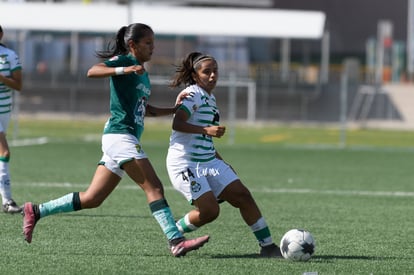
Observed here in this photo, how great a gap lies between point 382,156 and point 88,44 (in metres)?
22.2

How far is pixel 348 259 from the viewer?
9273mm

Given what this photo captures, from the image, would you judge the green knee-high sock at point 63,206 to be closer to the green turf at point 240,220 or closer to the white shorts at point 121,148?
the green turf at point 240,220

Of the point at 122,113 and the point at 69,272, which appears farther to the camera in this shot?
the point at 122,113

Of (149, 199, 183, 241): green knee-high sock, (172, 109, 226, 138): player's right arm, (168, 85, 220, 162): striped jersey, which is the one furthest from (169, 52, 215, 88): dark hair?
(149, 199, 183, 241): green knee-high sock

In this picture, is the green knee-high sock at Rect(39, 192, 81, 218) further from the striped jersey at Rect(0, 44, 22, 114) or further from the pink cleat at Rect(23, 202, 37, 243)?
the striped jersey at Rect(0, 44, 22, 114)

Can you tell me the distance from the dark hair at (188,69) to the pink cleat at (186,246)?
4.72 ft

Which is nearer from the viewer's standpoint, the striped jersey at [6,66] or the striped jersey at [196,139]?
the striped jersey at [196,139]

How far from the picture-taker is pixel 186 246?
898 cm

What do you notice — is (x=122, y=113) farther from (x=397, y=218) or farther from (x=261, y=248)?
(x=397, y=218)

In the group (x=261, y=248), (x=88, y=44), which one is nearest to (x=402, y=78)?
(x=88, y=44)

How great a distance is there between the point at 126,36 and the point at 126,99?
1.80 ft

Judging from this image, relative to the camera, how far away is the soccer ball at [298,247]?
9.08m

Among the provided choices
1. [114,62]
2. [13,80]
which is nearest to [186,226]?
[114,62]

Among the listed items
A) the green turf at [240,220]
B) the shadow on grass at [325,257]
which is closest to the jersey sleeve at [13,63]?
the green turf at [240,220]
